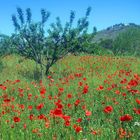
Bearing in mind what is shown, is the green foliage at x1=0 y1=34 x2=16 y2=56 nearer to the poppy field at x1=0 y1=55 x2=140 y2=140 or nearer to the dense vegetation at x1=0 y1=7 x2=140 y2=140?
the dense vegetation at x1=0 y1=7 x2=140 y2=140

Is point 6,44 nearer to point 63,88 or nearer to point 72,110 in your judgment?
point 63,88

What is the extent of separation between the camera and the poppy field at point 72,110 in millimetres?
5973

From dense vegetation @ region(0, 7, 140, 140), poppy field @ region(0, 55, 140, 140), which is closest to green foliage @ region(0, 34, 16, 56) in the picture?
dense vegetation @ region(0, 7, 140, 140)

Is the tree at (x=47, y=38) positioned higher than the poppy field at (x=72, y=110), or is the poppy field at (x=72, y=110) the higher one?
the tree at (x=47, y=38)

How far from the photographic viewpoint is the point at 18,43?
50.9ft

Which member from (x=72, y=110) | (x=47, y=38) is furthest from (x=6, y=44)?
(x=72, y=110)

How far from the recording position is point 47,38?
15258 mm

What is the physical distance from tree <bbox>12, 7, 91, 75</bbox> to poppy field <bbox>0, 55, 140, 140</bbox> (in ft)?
2.81

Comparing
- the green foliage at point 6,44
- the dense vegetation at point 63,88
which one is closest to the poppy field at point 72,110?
the dense vegetation at point 63,88

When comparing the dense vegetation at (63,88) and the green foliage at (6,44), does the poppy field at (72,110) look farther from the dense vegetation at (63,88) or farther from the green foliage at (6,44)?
the green foliage at (6,44)

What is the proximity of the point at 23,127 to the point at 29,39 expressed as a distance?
930cm

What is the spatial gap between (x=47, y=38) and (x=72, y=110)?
7047 mm

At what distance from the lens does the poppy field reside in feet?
19.6

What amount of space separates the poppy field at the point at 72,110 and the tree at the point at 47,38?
0.86 meters
